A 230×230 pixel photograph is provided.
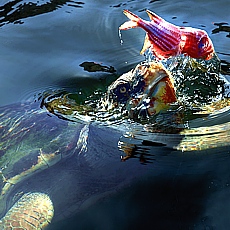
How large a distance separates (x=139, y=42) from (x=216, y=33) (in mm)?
749

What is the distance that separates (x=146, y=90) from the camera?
2.71 meters

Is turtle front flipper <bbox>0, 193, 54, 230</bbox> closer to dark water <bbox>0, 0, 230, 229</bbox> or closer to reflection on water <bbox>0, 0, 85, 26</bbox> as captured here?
dark water <bbox>0, 0, 230, 229</bbox>

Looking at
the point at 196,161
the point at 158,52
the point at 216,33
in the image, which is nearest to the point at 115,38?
the point at 216,33

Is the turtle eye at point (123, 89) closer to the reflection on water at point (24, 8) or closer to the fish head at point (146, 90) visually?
the fish head at point (146, 90)

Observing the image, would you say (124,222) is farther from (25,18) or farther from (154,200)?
(25,18)

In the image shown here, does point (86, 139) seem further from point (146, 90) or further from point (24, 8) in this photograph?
point (24, 8)

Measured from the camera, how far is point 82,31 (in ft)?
15.4

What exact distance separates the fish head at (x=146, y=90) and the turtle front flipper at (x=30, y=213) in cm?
78

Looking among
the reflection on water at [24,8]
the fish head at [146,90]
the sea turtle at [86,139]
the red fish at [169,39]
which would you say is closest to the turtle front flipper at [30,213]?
the sea turtle at [86,139]

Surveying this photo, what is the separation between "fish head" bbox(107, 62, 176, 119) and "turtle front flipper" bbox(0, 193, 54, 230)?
0.78m

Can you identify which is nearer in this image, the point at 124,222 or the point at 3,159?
the point at 124,222

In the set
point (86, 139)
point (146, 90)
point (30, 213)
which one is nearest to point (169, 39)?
point (146, 90)

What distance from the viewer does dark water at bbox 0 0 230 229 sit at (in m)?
2.38

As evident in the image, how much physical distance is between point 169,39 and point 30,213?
4.63 feet
